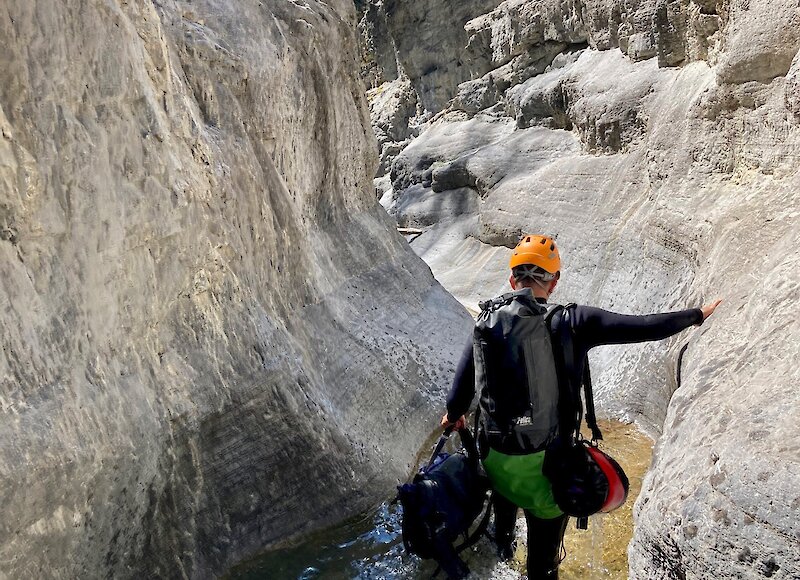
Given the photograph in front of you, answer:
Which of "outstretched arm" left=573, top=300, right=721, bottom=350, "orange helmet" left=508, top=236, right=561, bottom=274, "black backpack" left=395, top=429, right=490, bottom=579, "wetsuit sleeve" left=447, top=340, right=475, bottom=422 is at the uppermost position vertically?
"orange helmet" left=508, top=236, right=561, bottom=274

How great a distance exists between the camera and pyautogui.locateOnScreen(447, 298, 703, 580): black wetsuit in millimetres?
2416

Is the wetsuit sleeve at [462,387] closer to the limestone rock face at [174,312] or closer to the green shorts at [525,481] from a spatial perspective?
the green shorts at [525,481]

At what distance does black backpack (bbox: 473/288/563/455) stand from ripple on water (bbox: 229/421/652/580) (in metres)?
1.21

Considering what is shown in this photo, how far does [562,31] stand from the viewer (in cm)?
995

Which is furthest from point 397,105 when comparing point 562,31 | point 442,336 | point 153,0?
point 153,0

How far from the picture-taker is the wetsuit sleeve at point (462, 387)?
269cm

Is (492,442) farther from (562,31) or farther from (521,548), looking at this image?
(562,31)

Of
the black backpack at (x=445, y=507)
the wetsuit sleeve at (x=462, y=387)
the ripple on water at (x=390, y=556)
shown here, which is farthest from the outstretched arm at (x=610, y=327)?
the ripple on water at (x=390, y=556)

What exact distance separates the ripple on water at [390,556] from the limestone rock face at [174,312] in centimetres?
10

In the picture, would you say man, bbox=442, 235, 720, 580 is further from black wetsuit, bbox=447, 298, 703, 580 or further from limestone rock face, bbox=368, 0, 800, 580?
limestone rock face, bbox=368, 0, 800, 580

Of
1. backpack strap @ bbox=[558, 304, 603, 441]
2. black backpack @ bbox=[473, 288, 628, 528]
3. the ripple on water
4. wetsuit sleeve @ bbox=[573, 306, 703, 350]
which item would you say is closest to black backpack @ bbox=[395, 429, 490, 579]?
black backpack @ bbox=[473, 288, 628, 528]

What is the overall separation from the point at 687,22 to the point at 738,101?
67.6 inches

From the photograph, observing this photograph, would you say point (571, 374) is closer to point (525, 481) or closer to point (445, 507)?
point (525, 481)

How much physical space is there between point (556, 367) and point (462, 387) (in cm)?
46
